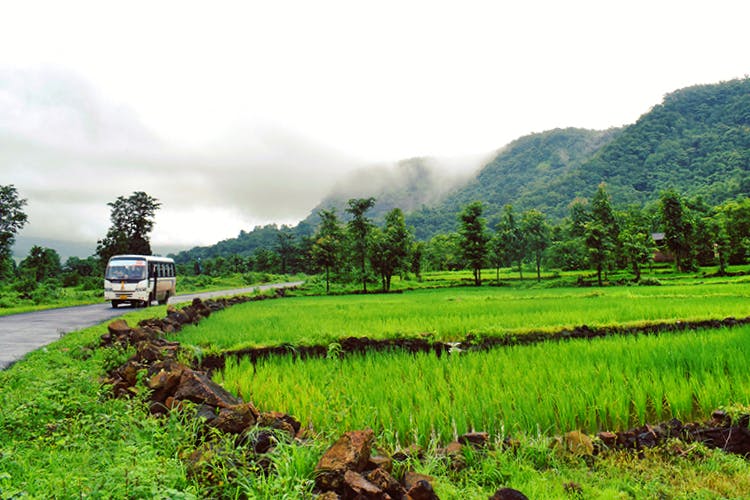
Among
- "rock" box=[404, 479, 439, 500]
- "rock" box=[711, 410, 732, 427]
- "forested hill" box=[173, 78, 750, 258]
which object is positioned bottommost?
"rock" box=[711, 410, 732, 427]

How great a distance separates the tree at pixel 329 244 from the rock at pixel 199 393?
90.8 feet

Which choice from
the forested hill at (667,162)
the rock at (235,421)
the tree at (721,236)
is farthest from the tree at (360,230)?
the forested hill at (667,162)

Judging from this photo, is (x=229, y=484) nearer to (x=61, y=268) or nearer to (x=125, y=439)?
(x=125, y=439)

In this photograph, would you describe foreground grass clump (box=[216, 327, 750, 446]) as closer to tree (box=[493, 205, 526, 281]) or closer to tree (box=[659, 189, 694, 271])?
tree (box=[493, 205, 526, 281])

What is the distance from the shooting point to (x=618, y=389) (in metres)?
4.69

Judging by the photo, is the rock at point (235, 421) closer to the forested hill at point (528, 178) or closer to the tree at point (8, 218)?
the tree at point (8, 218)

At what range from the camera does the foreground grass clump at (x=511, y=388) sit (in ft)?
14.1

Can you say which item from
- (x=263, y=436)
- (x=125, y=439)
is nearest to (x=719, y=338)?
(x=263, y=436)

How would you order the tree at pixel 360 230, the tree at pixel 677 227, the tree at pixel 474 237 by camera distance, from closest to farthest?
the tree at pixel 360 230
the tree at pixel 474 237
the tree at pixel 677 227

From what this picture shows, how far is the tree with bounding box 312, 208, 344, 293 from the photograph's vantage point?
33188 mm

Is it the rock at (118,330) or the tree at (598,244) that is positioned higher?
the tree at (598,244)

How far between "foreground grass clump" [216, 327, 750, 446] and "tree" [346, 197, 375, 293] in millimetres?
26752

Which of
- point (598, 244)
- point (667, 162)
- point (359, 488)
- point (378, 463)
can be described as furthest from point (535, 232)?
point (667, 162)

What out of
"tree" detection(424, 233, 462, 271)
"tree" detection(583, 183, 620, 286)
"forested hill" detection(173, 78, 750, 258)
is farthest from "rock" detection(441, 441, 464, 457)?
"forested hill" detection(173, 78, 750, 258)
